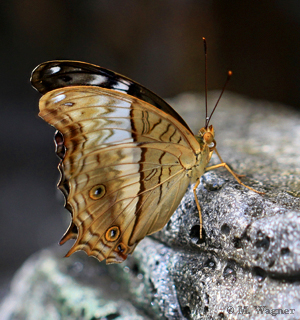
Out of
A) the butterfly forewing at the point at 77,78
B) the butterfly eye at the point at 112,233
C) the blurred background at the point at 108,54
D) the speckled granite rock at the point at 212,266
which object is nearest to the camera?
the speckled granite rock at the point at 212,266

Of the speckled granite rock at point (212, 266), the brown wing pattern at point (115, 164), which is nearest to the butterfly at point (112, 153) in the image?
the brown wing pattern at point (115, 164)

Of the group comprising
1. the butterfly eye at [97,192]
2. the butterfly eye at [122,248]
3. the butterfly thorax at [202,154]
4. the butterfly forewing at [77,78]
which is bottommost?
the butterfly eye at [122,248]

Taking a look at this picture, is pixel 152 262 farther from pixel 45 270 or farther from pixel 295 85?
pixel 295 85

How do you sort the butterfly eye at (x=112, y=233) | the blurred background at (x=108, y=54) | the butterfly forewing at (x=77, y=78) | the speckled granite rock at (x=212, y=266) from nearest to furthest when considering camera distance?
the speckled granite rock at (x=212, y=266) → the butterfly forewing at (x=77, y=78) → the butterfly eye at (x=112, y=233) → the blurred background at (x=108, y=54)

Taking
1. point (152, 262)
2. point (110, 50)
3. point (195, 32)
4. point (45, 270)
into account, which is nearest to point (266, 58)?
point (195, 32)

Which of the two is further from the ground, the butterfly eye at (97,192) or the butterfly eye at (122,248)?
the butterfly eye at (97,192)

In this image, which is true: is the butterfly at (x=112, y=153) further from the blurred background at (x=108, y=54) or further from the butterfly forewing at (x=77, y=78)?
the blurred background at (x=108, y=54)

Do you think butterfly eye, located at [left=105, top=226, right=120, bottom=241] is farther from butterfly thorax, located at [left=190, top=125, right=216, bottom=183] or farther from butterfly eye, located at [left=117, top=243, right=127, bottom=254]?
butterfly thorax, located at [left=190, top=125, right=216, bottom=183]

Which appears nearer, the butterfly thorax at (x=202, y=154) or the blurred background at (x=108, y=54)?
the butterfly thorax at (x=202, y=154)
